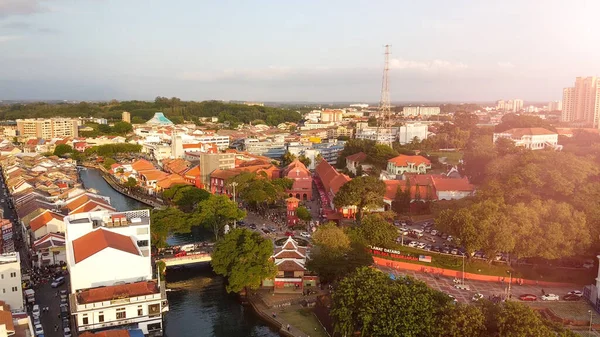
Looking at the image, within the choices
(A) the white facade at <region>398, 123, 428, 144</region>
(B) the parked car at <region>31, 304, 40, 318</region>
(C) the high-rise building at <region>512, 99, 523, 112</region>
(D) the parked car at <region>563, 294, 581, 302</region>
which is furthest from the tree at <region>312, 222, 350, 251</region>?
(C) the high-rise building at <region>512, 99, 523, 112</region>

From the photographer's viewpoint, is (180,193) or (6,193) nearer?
(180,193)

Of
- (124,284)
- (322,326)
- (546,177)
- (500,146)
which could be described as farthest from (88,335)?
(500,146)

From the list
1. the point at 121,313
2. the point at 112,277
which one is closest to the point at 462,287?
the point at 121,313

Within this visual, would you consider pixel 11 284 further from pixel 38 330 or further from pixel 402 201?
pixel 402 201

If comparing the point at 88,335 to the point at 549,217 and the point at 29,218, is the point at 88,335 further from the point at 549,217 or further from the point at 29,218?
the point at 549,217

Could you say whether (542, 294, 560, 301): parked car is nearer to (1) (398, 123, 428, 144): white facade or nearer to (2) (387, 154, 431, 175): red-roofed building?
(2) (387, 154, 431, 175): red-roofed building

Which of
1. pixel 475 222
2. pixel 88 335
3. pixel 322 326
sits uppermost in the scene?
pixel 475 222

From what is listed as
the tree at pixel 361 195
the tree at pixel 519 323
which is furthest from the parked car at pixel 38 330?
the tree at pixel 361 195

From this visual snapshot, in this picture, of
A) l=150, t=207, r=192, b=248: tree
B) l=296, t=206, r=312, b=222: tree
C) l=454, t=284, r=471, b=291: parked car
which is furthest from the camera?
l=296, t=206, r=312, b=222: tree
